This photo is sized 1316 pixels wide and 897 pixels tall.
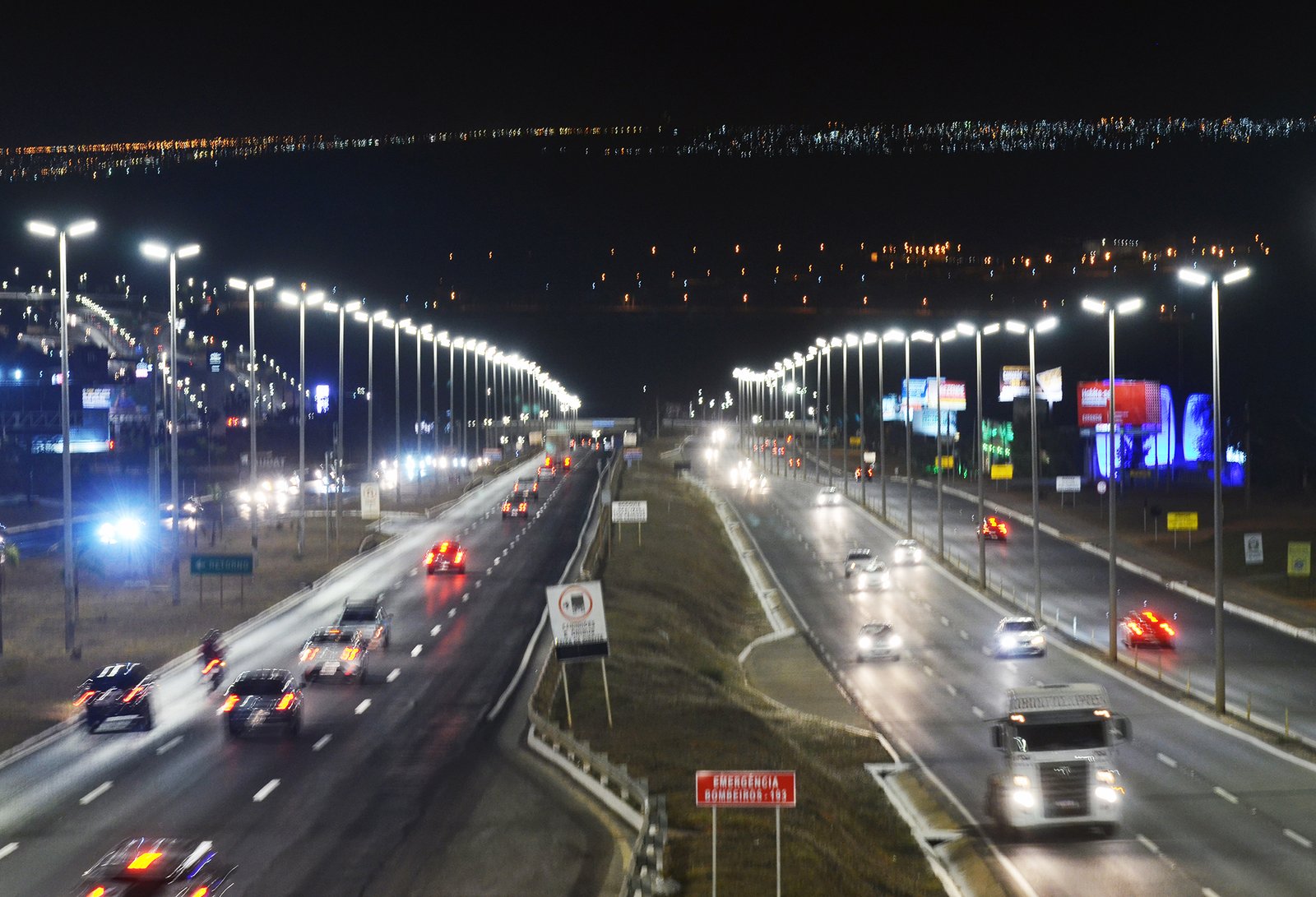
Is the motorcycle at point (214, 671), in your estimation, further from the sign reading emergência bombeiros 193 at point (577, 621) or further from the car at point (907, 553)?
the car at point (907, 553)

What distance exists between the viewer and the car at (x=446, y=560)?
7019cm

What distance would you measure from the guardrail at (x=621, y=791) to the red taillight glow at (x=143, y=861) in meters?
5.91

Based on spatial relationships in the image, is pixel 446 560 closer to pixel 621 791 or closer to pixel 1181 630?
pixel 1181 630

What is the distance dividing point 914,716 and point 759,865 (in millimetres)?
20591

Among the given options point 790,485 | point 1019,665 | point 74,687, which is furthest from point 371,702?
point 790,485

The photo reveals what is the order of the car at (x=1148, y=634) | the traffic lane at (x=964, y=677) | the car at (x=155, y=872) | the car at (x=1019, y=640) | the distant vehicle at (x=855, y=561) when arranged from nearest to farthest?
the car at (x=155, y=872)
the traffic lane at (x=964, y=677)
the car at (x=1019, y=640)
the car at (x=1148, y=634)
the distant vehicle at (x=855, y=561)

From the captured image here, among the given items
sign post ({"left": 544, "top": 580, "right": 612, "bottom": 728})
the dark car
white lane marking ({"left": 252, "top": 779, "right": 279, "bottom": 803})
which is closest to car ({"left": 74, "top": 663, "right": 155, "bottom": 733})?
white lane marking ({"left": 252, "top": 779, "right": 279, "bottom": 803})

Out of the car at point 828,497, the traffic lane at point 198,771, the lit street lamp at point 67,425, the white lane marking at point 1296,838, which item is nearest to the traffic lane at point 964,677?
the white lane marking at point 1296,838

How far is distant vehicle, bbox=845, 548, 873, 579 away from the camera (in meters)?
74.8

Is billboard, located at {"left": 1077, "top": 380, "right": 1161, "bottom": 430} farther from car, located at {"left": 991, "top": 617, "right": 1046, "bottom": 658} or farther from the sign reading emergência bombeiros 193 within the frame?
the sign reading emergência bombeiros 193

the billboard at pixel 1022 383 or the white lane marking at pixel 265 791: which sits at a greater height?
the billboard at pixel 1022 383

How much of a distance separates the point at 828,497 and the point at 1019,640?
6270 centimetres

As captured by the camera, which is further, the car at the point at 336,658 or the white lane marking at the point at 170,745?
the car at the point at 336,658

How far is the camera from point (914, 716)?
42219 millimetres
